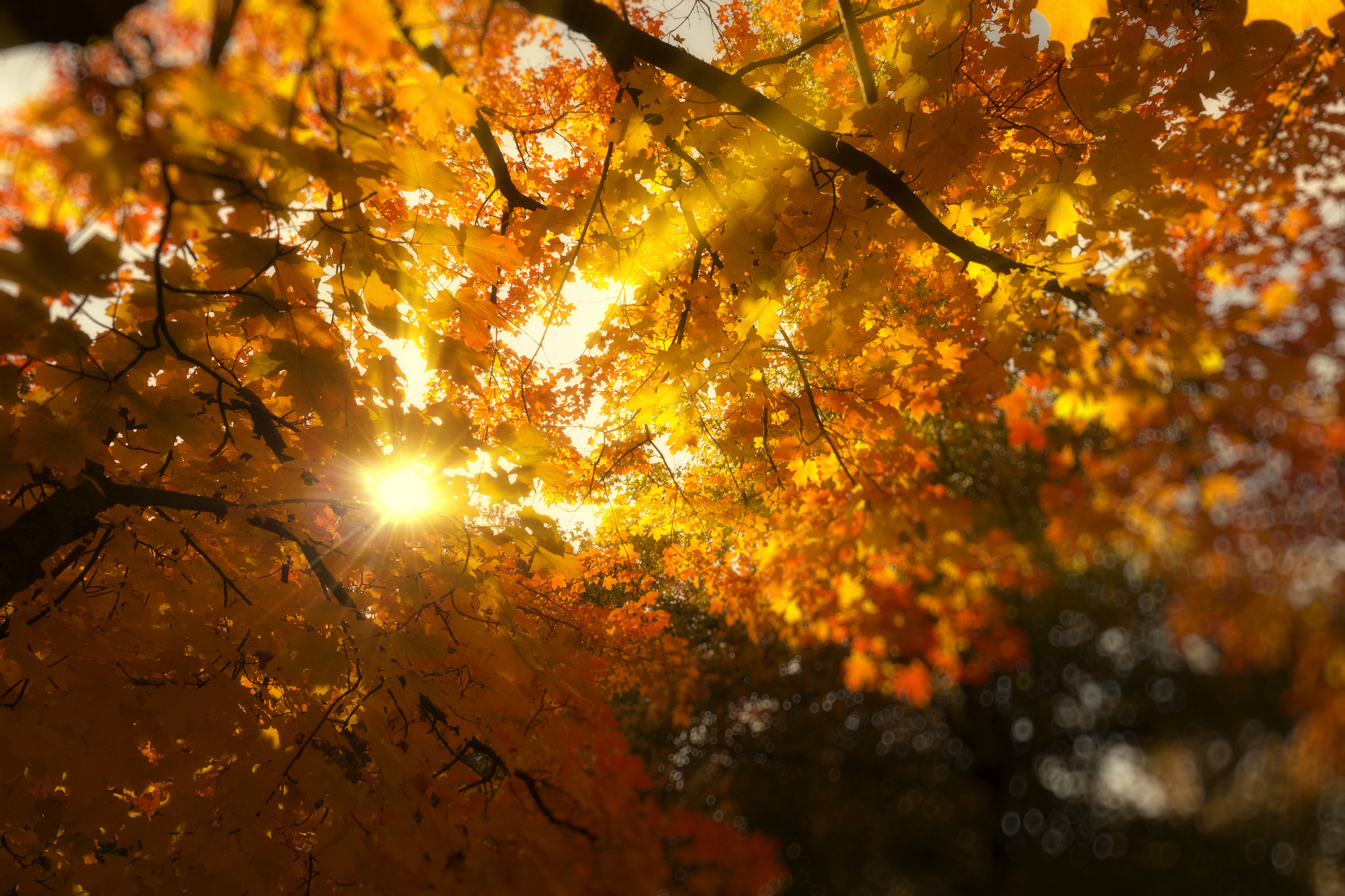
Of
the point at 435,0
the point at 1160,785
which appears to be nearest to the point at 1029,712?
the point at 1160,785

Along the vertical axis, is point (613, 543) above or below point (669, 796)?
above

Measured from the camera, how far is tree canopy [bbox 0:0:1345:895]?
4.70 ft

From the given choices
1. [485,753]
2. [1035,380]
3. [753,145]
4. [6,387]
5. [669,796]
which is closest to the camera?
[6,387]

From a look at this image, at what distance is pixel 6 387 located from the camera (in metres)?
2.07

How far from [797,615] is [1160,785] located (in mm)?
7625

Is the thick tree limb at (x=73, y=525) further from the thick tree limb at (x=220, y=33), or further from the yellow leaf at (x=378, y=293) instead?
the thick tree limb at (x=220, y=33)

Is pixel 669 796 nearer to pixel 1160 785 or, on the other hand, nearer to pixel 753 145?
pixel 1160 785

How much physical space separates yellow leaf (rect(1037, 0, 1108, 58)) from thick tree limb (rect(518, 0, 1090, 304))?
2.72 ft

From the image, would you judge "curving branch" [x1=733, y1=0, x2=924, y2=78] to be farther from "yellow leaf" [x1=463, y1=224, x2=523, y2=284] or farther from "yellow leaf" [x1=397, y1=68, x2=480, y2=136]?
"yellow leaf" [x1=397, y1=68, x2=480, y2=136]

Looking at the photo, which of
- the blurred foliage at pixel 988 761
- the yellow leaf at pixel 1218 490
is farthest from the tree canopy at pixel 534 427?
the blurred foliage at pixel 988 761

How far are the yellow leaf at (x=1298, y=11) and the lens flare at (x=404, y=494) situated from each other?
3.93 m

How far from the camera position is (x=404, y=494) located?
2660mm

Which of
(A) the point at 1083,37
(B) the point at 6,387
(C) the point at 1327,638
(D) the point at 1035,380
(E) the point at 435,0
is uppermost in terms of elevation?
(A) the point at 1083,37

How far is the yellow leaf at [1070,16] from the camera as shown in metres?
2.38
